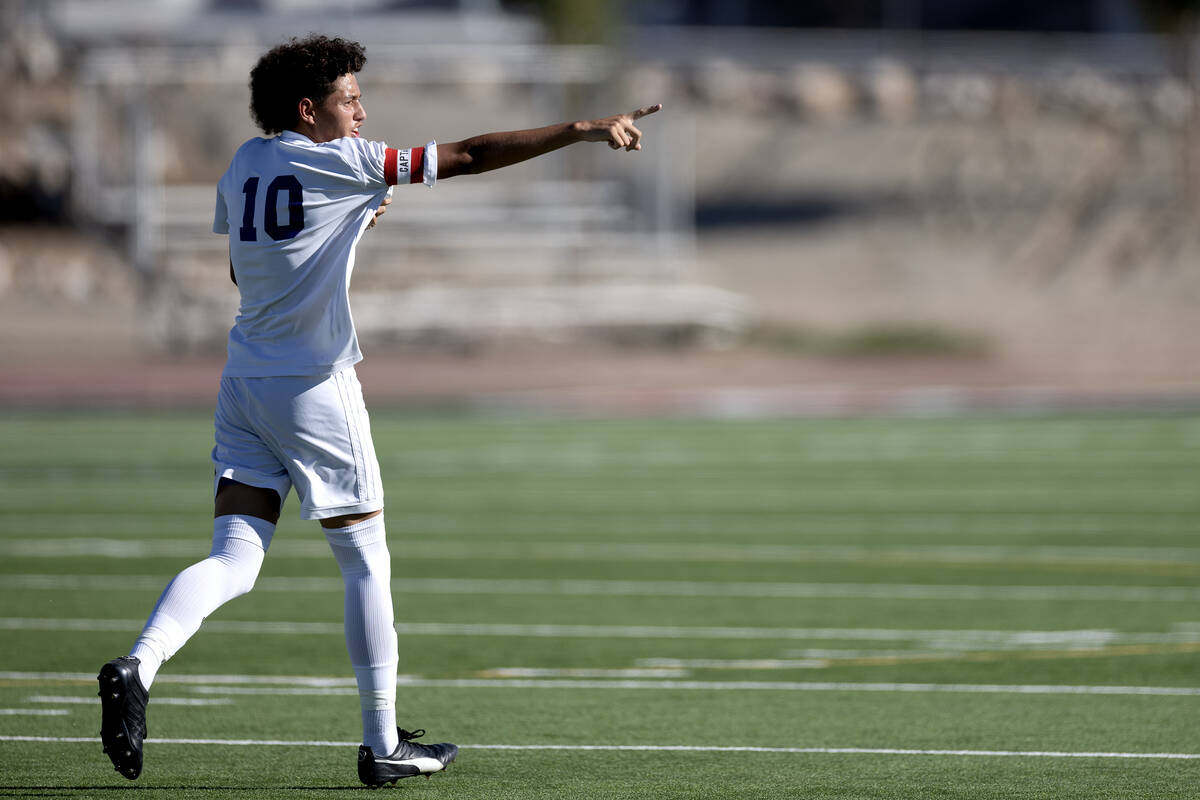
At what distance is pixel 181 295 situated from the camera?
38.8 m

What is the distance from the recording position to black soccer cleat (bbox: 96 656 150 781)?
205 inches

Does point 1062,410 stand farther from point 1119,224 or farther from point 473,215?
point 1119,224

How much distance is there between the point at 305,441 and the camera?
5.67 meters

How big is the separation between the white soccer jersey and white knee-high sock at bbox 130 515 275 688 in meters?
0.46

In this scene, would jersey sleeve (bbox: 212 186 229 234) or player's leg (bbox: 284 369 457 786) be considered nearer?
player's leg (bbox: 284 369 457 786)

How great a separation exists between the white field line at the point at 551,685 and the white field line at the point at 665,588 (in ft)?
8.42

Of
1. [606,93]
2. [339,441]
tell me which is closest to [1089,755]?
[339,441]

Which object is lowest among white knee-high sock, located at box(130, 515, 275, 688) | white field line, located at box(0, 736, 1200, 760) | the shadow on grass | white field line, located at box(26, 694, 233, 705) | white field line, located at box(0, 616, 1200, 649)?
white field line, located at box(0, 616, 1200, 649)

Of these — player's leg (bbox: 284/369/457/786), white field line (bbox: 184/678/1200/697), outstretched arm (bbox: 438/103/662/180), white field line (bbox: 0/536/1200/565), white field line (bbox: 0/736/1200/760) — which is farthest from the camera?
white field line (bbox: 0/536/1200/565)

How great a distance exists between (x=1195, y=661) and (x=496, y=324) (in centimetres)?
3019

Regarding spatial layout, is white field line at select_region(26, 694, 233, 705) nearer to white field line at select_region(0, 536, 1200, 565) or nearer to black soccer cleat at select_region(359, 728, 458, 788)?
black soccer cleat at select_region(359, 728, 458, 788)

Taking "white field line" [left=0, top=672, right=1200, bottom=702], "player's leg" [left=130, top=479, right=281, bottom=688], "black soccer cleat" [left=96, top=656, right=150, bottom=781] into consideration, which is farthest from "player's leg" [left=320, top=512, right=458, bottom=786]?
"white field line" [left=0, top=672, right=1200, bottom=702]

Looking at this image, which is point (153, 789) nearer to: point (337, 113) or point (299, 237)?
point (299, 237)

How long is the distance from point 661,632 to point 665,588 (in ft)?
5.14
